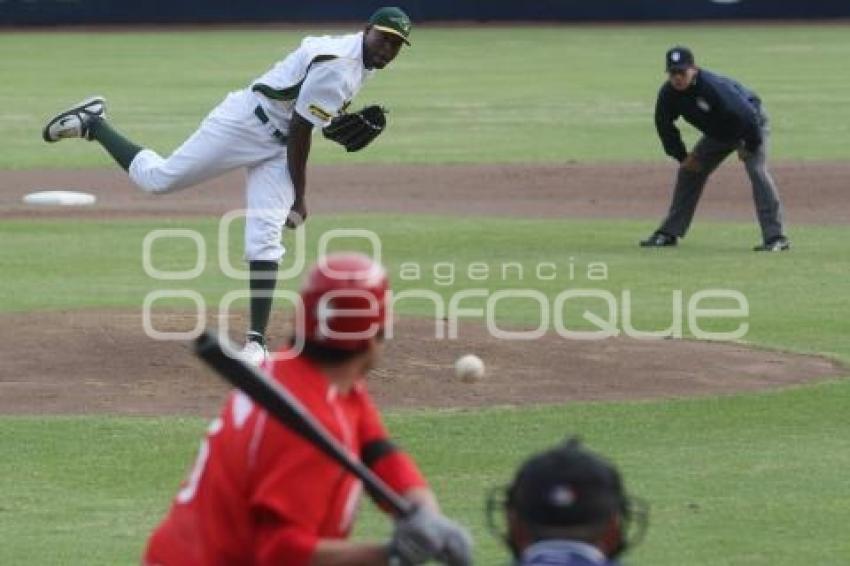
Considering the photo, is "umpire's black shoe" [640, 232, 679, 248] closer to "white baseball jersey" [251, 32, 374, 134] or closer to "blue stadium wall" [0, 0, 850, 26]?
"white baseball jersey" [251, 32, 374, 134]

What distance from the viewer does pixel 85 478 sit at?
9.21 m

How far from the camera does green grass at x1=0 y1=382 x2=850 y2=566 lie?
26.2ft

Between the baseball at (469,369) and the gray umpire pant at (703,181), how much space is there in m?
6.45

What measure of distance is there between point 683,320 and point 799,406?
3.08 metres

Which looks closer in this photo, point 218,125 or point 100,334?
point 218,125

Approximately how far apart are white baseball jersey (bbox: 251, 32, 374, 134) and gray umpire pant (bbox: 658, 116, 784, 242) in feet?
20.7

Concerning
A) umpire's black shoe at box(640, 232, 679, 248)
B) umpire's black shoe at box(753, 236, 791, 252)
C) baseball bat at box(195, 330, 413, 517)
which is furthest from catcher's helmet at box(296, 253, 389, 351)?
umpire's black shoe at box(640, 232, 679, 248)

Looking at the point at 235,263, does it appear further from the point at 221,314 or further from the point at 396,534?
the point at 396,534

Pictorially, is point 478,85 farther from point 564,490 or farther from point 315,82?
point 564,490

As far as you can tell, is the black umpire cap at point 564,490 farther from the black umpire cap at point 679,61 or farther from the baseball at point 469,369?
the black umpire cap at point 679,61

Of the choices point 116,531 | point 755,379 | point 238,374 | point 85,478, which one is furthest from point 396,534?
point 755,379

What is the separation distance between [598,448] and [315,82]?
2.91 meters

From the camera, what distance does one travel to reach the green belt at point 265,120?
11.8 m

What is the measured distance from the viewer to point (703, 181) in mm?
17875
